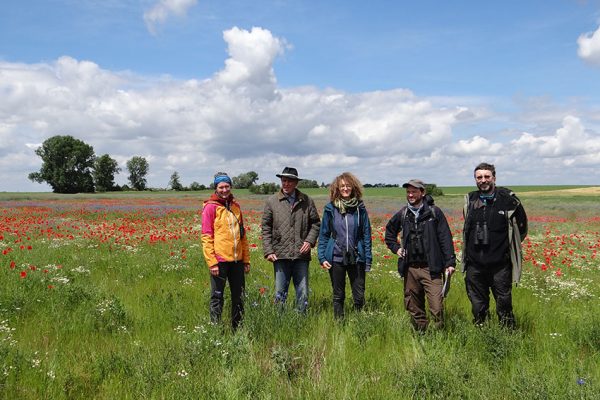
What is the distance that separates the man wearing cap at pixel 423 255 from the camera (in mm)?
5855

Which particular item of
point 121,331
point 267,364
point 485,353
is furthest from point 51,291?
point 485,353

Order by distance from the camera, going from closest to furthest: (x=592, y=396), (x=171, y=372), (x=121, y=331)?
1. (x=592, y=396)
2. (x=171, y=372)
3. (x=121, y=331)

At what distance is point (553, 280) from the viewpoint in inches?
367

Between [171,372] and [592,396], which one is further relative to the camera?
[171,372]

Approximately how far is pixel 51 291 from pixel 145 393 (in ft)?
14.4

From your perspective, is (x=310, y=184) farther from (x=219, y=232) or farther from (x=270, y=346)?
(x=270, y=346)

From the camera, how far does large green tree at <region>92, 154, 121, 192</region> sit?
98.0 m

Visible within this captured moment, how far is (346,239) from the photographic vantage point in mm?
6215

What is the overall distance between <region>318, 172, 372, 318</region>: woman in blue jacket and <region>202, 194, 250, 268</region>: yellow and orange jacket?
132 centimetres

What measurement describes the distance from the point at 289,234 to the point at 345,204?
3.25 feet

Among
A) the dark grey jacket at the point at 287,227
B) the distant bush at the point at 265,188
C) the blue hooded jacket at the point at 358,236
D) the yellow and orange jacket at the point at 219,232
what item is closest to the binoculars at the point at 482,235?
the blue hooded jacket at the point at 358,236

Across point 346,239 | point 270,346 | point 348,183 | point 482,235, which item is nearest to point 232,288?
point 270,346

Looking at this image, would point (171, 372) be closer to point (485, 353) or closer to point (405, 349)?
point (405, 349)

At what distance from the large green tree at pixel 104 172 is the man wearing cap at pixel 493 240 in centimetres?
10335
